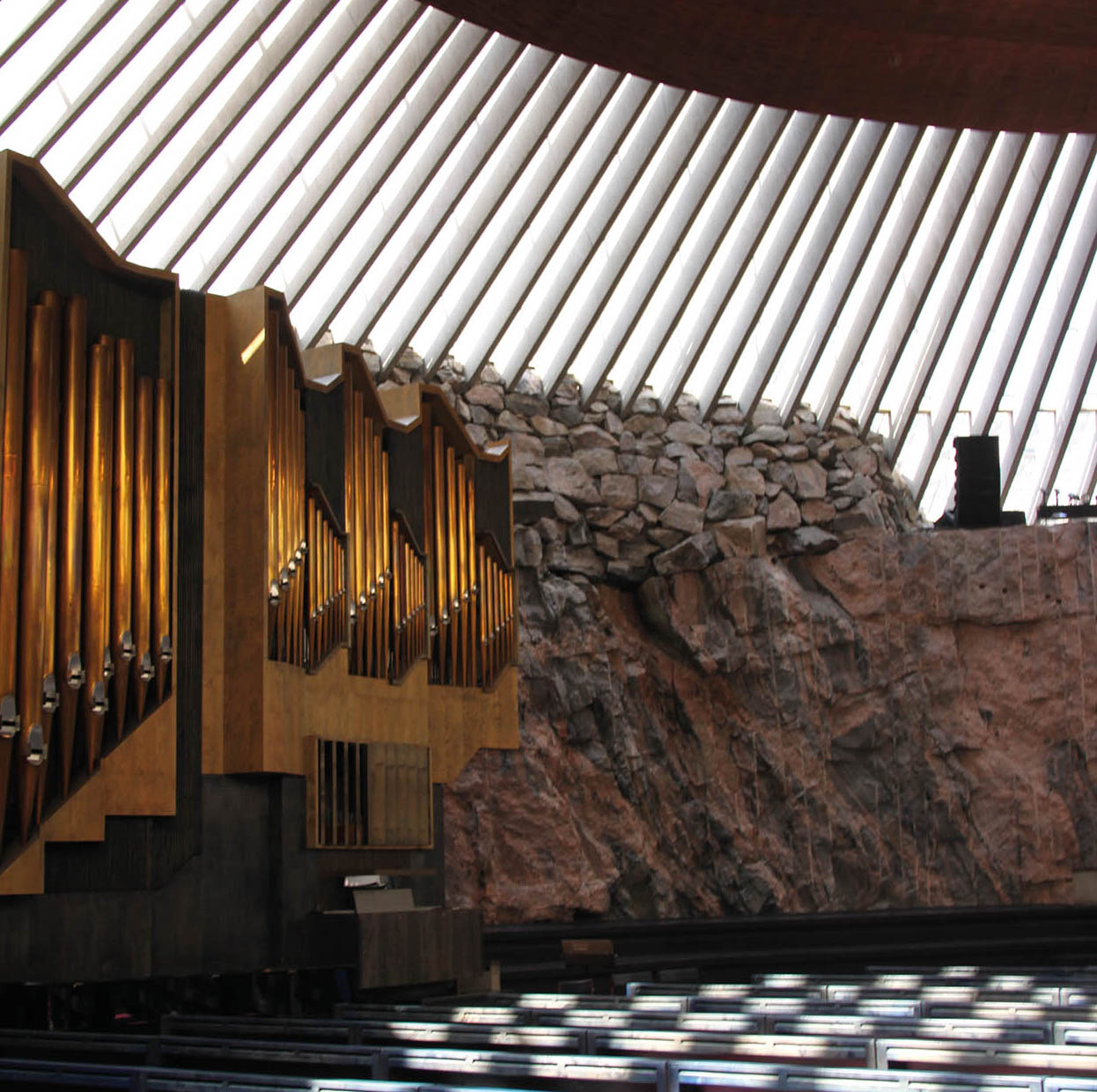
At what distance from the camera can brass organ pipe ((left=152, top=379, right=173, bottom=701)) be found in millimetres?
5914

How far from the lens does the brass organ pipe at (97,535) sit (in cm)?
547

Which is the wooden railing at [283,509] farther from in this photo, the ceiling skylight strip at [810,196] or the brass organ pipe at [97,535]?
the ceiling skylight strip at [810,196]

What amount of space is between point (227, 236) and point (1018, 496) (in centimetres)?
707

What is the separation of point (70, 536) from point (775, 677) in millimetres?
7010

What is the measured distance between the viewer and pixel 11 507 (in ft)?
17.1

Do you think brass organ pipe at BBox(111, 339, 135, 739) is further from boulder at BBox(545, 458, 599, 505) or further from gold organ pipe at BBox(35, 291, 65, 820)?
boulder at BBox(545, 458, 599, 505)

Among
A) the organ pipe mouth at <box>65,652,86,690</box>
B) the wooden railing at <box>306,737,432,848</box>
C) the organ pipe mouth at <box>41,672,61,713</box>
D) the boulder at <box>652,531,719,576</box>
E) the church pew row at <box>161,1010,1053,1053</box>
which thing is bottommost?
the church pew row at <box>161,1010,1053,1053</box>

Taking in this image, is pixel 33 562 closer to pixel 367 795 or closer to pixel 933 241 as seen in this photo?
pixel 367 795

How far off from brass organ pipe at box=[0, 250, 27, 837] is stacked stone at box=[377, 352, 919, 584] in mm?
5655

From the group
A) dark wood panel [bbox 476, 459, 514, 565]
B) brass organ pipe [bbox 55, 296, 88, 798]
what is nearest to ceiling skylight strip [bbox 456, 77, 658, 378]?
dark wood panel [bbox 476, 459, 514, 565]

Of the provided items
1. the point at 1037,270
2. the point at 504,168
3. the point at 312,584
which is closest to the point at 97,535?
the point at 312,584

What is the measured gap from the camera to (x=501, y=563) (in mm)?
8586

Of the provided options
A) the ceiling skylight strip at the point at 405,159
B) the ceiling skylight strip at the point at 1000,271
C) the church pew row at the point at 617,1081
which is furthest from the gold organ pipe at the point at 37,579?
the ceiling skylight strip at the point at 1000,271

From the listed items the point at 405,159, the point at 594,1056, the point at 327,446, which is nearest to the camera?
the point at 594,1056
